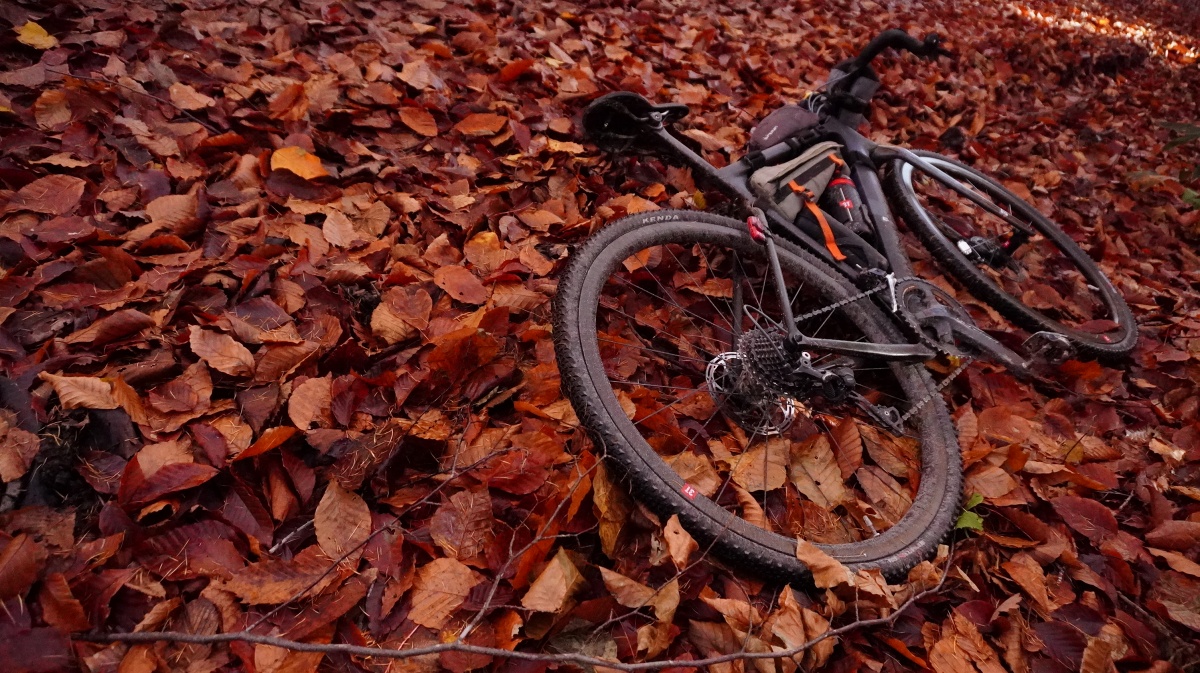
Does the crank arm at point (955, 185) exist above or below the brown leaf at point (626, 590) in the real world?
above

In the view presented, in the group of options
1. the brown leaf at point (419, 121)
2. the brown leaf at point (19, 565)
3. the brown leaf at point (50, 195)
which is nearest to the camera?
the brown leaf at point (19, 565)

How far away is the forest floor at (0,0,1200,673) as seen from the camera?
135cm

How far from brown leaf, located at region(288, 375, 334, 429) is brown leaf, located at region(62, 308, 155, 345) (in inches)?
19.4

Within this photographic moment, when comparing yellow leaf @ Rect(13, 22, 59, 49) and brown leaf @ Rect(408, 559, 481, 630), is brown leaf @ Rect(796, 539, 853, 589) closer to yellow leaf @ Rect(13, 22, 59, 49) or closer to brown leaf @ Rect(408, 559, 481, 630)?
brown leaf @ Rect(408, 559, 481, 630)

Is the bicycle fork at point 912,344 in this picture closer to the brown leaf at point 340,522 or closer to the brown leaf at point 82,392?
the brown leaf at point 340,522

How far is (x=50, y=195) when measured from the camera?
74.1 inches

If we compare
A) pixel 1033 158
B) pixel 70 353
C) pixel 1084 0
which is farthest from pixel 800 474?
pixel 1084 0

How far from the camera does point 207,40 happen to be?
266cm

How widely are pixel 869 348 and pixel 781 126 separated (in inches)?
46.1

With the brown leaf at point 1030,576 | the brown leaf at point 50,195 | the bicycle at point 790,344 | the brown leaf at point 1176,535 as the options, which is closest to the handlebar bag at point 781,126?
the bicycle at point 790,344

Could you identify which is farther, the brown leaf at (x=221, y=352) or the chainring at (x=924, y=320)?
the chainring at (x=924, y=320)

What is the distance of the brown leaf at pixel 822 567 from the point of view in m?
1.58

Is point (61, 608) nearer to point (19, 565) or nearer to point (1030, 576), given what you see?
point (19, 565)

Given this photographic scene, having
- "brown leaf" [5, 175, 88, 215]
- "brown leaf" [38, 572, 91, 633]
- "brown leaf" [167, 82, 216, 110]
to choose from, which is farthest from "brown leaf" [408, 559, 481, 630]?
"brown leaf" [167, 82, 216, 110]
